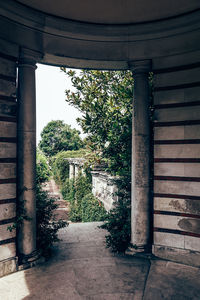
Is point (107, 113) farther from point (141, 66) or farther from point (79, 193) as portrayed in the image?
point (79, 193)

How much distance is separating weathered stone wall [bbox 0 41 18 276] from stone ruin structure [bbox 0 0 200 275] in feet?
0.07

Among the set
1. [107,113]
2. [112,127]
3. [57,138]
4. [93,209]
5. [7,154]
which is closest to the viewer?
[7,154]

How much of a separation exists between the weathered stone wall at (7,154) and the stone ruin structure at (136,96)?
0.07ft

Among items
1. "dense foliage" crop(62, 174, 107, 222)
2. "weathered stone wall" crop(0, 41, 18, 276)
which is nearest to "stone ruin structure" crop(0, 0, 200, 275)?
"weathered stone wall" crop(0, 41, 18, 276)

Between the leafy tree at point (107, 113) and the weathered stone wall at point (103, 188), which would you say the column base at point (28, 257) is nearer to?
the leafy tree at point (107, 113)

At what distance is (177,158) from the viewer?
6.13m

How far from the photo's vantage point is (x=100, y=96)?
34.3 ft

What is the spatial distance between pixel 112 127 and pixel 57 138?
5466 cm

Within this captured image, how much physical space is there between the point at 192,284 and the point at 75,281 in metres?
2.48

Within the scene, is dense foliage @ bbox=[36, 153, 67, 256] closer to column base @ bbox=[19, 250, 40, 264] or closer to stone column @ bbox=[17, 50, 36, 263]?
column base @ bbox=[19, 250, 40, 264]

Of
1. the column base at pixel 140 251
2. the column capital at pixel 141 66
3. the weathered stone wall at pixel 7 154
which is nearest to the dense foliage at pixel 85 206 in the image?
the column base at pixel 140 251

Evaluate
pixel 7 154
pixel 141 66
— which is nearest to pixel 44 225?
pixel 7 154

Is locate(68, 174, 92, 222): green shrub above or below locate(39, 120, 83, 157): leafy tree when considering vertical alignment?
below

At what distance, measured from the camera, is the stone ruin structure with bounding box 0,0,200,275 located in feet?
18.0
